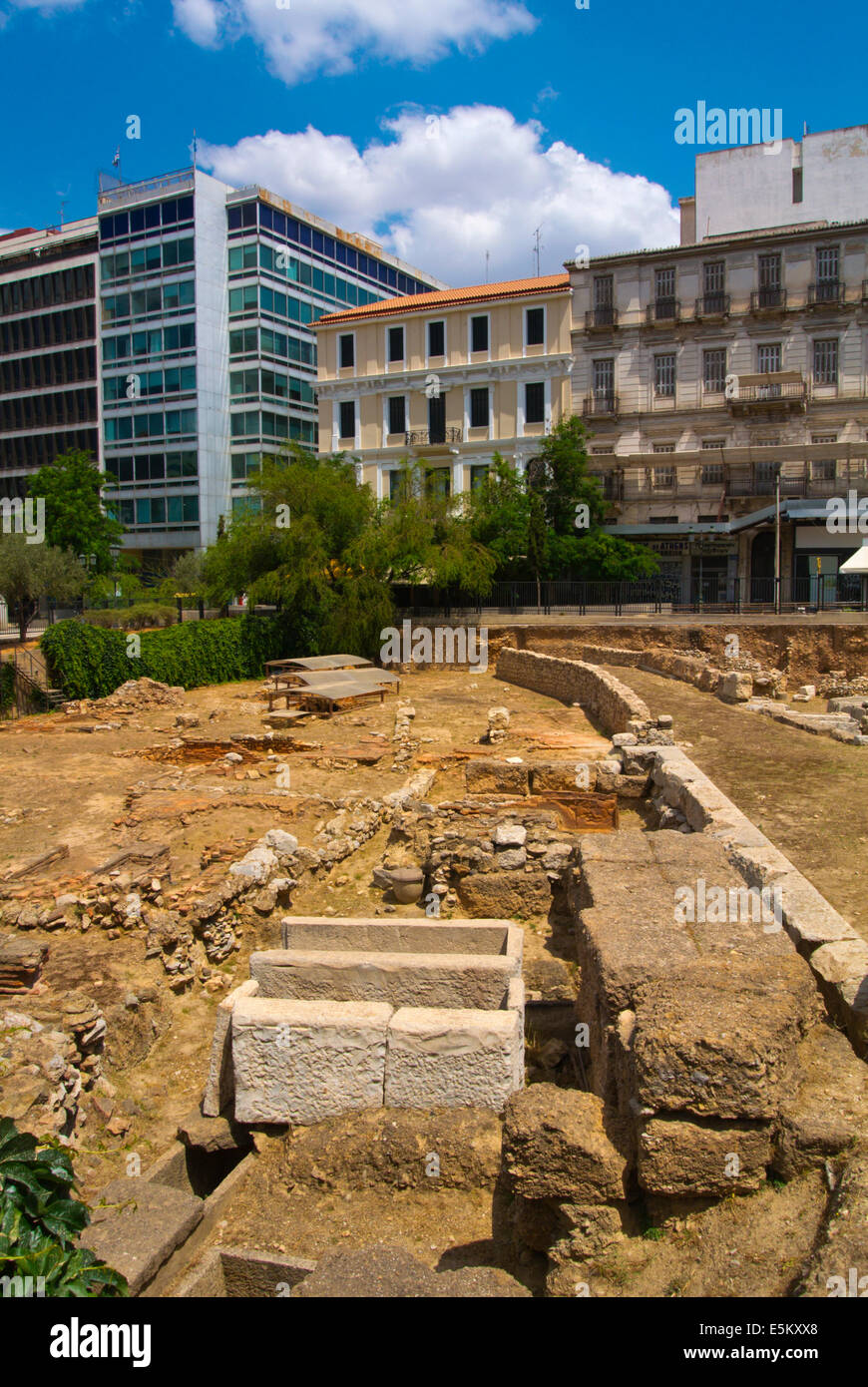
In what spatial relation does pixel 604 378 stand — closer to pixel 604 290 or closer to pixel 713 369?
pixel 604 290

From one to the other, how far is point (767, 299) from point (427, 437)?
15.3 m

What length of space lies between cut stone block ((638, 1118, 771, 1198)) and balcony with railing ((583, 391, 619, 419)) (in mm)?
37713

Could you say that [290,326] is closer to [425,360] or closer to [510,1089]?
[425,360]

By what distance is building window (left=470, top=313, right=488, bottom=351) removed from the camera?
4022 cm

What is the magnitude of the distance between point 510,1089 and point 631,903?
1.50m

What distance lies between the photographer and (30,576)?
30.5 meters

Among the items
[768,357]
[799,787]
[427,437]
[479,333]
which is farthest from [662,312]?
[799,787]

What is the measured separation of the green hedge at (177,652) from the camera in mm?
21984

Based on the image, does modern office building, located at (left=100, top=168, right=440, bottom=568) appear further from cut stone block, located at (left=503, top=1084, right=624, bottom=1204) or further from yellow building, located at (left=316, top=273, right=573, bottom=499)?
cut stone block, located at (left=503, top=1084, right=624, bottom=1204)

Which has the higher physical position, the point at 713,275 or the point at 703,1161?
the point at 713,275

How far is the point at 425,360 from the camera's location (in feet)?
136

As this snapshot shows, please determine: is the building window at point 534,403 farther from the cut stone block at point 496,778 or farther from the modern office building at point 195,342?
the cut stone block at point 496,778

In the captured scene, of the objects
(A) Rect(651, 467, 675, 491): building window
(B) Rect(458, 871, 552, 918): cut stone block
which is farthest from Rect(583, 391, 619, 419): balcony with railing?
(B) Rect(458, 871, 552, 918): cut stone block

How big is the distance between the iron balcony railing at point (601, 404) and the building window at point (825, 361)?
801 centimetres
